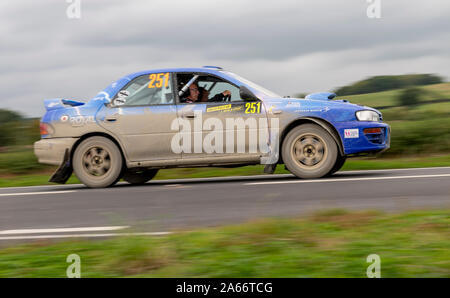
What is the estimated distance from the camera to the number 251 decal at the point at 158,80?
8.75 metres

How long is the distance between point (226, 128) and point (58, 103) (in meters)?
2.71

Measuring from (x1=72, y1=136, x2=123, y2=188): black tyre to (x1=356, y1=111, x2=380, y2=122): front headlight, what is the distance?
3.45 metres

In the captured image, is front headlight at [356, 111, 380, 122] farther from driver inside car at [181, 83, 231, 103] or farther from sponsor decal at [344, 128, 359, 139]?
driver inside car at [181, 83, 231, 103]

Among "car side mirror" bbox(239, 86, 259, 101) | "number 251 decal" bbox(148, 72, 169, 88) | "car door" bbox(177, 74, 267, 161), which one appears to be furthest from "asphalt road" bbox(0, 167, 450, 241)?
"number 251 decal" bbox(148, 72, 169, 88)

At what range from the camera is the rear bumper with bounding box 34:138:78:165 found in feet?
29.1

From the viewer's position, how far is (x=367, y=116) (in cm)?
828

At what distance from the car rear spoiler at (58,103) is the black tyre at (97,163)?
28.3 inches

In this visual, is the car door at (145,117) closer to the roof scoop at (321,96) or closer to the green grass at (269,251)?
the roof scoop at (321,96)

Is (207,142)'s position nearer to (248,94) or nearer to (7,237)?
(248,94)

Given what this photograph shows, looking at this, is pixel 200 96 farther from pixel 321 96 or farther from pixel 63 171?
pixel 63 171

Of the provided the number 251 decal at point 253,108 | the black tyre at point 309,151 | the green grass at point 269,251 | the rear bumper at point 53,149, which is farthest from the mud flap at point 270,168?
the green grass at point 269,251

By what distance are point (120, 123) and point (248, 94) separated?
1920mm
